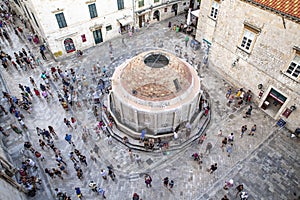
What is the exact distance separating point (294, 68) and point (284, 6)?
15.6ft

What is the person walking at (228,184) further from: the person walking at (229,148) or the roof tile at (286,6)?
the roof tile at (286,6)

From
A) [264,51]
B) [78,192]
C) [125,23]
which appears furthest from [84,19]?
[264,51]

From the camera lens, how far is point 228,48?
2233cm

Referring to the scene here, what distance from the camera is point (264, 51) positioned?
19047 mm

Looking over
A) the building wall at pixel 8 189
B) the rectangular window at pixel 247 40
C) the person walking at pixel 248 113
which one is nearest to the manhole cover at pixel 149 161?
the building wall at pixel 8 189

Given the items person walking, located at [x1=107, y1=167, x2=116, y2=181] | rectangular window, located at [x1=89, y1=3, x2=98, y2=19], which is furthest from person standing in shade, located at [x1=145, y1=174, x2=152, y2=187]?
rectangular window, located at [x1=89, y1=3, x2=98, y2=19]

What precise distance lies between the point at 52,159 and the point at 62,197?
158 inches

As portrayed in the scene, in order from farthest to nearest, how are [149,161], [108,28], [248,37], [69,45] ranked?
[108,28], [69,45], [248,37], [149,161]

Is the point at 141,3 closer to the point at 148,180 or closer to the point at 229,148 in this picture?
the point at 229,148

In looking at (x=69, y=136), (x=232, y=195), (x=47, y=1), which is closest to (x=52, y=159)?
(x=69, y=136)

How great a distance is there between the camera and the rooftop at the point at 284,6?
1573cm

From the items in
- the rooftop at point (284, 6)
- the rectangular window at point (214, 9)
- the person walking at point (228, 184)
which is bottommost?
the person walking at point (228, 184)

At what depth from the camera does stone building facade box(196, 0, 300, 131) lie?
16875mm

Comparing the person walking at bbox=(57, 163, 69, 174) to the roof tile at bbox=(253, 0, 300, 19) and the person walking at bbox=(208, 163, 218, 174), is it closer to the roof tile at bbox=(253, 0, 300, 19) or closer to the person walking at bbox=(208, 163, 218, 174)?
the person walking at bbox=(208, 163, 218, 174)
